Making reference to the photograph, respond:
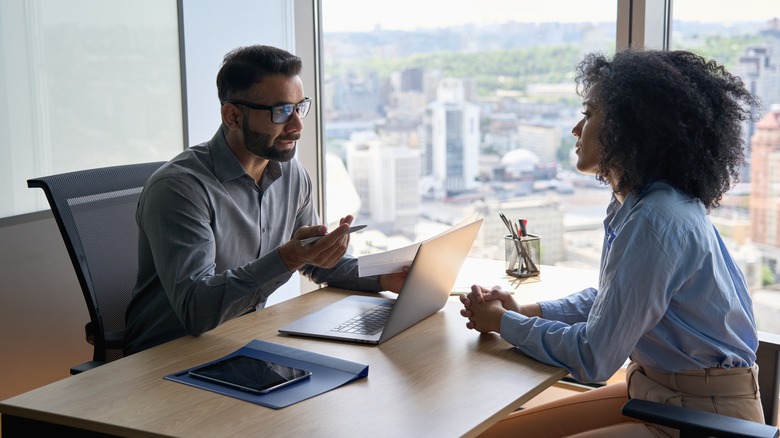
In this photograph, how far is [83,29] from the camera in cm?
308

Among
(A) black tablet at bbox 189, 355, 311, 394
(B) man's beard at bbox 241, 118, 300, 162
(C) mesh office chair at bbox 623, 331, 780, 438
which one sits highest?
(B) man's beard at bbox 241, 118, 300, 162

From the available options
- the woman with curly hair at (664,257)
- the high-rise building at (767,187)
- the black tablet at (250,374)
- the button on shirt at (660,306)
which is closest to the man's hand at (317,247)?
the black tablet at (250,374)

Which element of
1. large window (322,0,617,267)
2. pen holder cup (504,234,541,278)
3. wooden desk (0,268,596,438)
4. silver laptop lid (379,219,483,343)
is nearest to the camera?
wooden desk (0,268,596,438)

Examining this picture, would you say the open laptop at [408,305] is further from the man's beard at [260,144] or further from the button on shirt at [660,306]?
the man's beard at [260,144]

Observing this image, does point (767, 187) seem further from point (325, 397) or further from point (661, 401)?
point (325, 397)

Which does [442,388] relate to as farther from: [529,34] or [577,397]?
[529,34]

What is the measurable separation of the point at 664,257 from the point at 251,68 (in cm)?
121

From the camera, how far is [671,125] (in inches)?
69.7

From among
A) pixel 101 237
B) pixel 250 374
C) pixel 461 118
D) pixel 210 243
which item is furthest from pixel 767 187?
pixel 101 237

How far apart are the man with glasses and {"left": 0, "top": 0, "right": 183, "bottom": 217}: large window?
845 millimetres

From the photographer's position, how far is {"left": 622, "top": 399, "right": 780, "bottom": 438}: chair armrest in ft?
4.88

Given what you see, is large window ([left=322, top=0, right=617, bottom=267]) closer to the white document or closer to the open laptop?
the open laptop

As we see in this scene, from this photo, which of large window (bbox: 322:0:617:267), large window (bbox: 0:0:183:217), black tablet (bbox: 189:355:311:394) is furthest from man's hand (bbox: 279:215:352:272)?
large window (bbox: 0:0:183:217)

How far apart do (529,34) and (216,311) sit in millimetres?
1935
